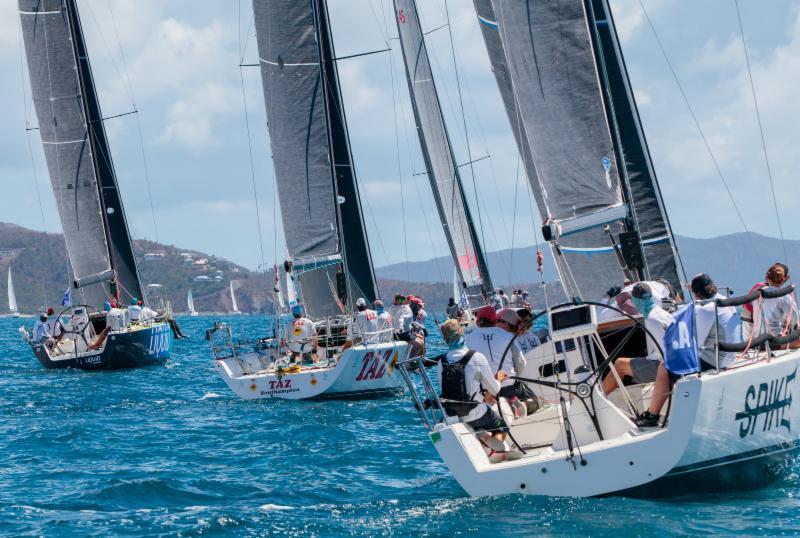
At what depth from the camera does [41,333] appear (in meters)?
28.8

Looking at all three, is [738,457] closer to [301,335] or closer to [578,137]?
[578,137]

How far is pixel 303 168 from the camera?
72.7 feet

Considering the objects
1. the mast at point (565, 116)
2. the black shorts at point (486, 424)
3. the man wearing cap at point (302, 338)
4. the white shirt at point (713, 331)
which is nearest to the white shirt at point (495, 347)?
the black shorts at point (486, 424)

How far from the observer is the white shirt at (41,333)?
2878 cm

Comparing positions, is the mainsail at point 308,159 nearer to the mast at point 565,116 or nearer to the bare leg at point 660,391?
the mast at point 565,116

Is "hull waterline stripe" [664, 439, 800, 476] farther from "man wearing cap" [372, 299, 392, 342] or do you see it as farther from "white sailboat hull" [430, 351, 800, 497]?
"man wearing cap" [372, 299, 392, 342]

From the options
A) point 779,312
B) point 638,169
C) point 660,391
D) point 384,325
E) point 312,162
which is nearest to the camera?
point 660,391

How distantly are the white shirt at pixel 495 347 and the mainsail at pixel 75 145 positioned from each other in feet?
80.1

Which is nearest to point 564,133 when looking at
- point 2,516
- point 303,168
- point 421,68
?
A: point 2,516

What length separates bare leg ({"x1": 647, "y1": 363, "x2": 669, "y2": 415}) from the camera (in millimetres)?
8875

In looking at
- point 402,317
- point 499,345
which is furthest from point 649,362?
point 402,317

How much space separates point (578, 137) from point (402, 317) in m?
8.13

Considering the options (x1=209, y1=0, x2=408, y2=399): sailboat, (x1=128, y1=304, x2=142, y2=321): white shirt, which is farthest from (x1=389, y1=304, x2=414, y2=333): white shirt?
(x1=128, y1=304, x2=142, y2=321): white shirt

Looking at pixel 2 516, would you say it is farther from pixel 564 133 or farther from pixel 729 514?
pixel 564 133
